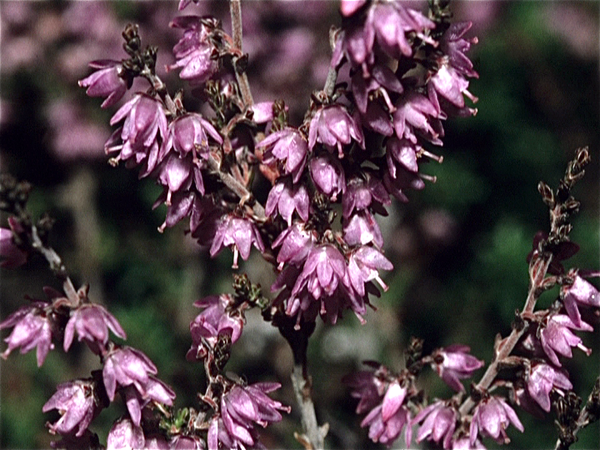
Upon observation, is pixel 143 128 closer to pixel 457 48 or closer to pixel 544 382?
pixel 457 48

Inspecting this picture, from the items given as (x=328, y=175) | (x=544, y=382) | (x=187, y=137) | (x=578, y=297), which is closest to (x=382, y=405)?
(x=544, y=382)

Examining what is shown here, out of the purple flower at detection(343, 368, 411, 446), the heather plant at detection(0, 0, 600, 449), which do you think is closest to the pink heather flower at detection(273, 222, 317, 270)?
the heather plant at detection(0, 0, 600, 449)

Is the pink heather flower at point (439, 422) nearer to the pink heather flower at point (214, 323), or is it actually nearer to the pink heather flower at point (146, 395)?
the pink heather flower at point (214, 323)

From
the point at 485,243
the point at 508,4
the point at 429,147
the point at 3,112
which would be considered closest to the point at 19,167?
the point at 3,112

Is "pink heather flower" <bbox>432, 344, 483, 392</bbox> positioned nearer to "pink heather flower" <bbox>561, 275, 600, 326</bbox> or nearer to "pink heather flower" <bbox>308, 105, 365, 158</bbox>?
"pink heather flower" <bbox>561, 275, 600, 326</bbox>

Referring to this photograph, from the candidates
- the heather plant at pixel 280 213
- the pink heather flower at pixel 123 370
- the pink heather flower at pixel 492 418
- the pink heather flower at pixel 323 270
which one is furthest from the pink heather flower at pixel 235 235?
the pink heather flower at pixel 492 418

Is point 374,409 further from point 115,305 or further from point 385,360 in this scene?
point 115,305
